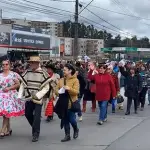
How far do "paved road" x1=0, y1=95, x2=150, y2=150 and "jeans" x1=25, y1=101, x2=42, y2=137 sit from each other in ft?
0.85

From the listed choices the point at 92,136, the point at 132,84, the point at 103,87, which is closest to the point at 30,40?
the point at 132,84

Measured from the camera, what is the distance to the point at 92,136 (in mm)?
8516

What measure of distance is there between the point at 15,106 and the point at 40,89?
678 millimetres

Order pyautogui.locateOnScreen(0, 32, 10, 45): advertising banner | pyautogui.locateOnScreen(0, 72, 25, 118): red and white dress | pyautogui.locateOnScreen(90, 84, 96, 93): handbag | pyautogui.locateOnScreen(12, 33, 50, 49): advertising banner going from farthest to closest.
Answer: pyautogui.locateOnScreen(12, 33, 50, 49): advertising banner → pyautogui.locateOnScreen(0, 32, 10, 45): advertising banner → pyautogui.locateOnScreen(90, 84, 96, 93): handbag → pyautogui.locateOnScreen(0, 72, 25, 118): red and white dress

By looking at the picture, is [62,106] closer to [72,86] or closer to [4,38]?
[72,86]

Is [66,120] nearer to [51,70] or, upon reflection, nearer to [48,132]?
[48,132]

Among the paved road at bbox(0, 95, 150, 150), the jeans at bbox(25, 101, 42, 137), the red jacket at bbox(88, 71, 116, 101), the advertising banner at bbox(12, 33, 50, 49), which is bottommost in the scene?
the paved road at bbox(0, 95, 150, 150)

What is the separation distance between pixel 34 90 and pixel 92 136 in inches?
63.6

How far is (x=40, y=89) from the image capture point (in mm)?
7965

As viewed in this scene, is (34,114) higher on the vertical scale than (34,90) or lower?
lower

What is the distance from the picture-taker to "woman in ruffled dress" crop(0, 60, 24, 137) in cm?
812

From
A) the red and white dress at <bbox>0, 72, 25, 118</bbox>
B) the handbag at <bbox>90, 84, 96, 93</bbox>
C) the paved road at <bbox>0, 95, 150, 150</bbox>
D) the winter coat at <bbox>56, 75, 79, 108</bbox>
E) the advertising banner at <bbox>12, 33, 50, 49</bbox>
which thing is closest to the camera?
the paved road at <bbox>0, 95, 150, 150</bbox>

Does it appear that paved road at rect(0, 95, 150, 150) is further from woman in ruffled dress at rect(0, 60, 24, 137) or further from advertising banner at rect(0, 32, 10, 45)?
advertising banner at rect(0, 32, 10, 45)

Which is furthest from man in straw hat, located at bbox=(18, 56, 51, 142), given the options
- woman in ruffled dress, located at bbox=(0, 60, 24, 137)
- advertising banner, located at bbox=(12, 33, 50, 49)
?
advertising banner, located at bbox=(12, 33, 50, 49)
